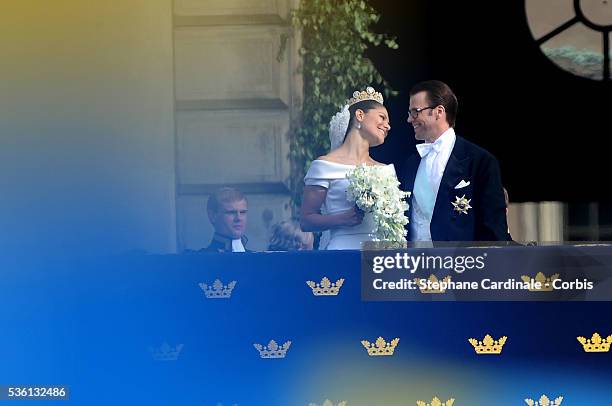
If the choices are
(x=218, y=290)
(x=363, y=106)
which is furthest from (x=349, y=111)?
(x=218, y=290)

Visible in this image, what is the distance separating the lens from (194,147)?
330 centimetres

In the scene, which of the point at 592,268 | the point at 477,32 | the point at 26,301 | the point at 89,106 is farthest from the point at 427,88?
the point at 26,301

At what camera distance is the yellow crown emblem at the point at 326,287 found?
3275 mm

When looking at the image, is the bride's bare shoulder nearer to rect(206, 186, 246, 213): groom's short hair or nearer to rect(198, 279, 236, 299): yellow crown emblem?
rect(206, 186, 246, 213): groom's short hair

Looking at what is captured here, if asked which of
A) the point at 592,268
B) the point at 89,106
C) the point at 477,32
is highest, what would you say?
the point at 477,32

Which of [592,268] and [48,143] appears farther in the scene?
[48,143]

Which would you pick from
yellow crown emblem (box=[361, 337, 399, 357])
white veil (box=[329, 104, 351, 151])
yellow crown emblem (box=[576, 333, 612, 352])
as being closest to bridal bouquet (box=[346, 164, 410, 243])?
white veil (box=[329, 104, 351, 151])

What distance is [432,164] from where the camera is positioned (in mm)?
3252

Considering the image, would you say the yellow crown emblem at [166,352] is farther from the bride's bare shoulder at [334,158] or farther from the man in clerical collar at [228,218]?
the bride's bare shoulder at [334,158]

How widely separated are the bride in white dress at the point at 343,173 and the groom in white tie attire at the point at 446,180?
0.11 m

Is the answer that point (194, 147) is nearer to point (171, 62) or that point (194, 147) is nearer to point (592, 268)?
point (171, 62)

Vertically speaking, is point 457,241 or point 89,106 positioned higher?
point 89,106

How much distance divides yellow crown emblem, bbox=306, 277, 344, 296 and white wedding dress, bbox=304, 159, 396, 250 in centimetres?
Answer: 12

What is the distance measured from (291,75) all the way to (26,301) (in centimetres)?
128
